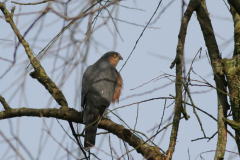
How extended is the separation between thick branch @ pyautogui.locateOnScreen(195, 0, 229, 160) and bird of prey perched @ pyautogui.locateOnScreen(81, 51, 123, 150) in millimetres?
1916

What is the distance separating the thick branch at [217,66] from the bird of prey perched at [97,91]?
1.92 m

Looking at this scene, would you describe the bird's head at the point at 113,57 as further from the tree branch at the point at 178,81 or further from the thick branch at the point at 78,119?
the tree branch at the point at 178,81

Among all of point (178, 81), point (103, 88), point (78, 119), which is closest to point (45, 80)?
point (78, 119)

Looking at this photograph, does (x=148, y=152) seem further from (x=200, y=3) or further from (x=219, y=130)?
(x=200, y=3)

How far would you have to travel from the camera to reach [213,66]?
295 centimetres

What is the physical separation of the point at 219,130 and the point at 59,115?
1.97m

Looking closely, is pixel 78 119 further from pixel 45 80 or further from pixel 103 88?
pixel 103 88

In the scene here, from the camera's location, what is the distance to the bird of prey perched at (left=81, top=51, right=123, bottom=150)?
181 inches

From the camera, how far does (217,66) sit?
2914mm

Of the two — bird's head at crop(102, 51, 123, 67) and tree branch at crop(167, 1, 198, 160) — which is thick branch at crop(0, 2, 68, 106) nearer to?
tree branch at crop(167, 1, 198, 160)

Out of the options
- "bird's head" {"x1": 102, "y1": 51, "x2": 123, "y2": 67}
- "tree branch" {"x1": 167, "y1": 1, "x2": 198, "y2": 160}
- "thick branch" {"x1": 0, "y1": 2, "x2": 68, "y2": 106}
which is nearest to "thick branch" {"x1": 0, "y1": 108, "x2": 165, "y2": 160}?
"thick branch" {"x1": 0, "y1": 2, "x2": 68, "y2": 106}

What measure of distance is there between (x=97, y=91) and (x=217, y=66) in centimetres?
252

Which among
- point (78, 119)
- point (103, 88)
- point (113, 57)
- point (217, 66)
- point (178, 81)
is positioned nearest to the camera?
point (178, 81)

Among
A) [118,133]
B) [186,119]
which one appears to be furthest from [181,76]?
[118,133]
